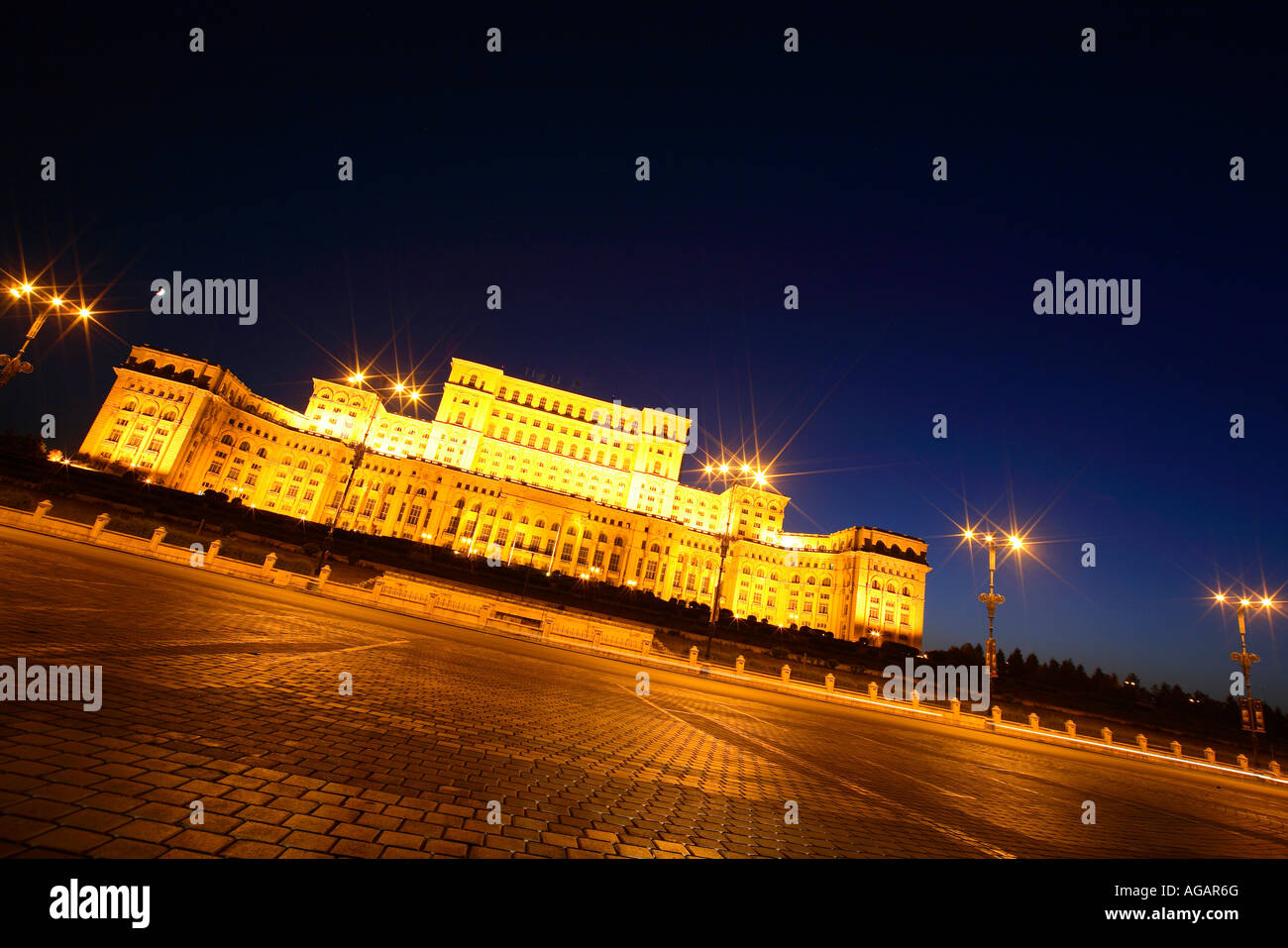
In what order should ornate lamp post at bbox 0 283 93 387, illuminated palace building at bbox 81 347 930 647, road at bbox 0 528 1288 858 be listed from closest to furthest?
road at bbox 0 528 1288 858, ornate lamp post at bbox 0 283 93 387, illuminated palace building at bbox 81 347 930 647

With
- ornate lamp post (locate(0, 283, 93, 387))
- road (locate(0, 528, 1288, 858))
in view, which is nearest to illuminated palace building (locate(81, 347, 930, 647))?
ornate lamp post (locate(0, 283, 93, 387))

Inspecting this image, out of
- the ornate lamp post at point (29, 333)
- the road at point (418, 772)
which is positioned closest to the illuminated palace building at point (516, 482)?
the ornate lamp post at point (29, 333)

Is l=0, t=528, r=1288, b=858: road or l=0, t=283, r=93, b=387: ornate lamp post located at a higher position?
l=0, t=283, r=93, b=387: ornate lamp post

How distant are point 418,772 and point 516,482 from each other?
2946 inches

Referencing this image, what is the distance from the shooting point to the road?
221cm

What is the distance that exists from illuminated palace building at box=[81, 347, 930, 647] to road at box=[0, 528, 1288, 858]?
64.9 metres

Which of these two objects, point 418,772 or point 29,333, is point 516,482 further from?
point 418,772

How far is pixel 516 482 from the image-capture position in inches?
3002

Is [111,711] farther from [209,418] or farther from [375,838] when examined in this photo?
[209,418]

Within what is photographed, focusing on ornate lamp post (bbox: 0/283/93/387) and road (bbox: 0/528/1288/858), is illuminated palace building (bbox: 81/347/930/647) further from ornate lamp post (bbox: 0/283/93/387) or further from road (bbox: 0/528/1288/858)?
road (bbox: 0/528/1288/858)

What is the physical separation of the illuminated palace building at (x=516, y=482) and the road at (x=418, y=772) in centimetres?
6487

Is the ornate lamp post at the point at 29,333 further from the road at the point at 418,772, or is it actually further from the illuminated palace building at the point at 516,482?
the illuminated palace building at the point at 516,482

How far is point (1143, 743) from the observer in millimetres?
25406
